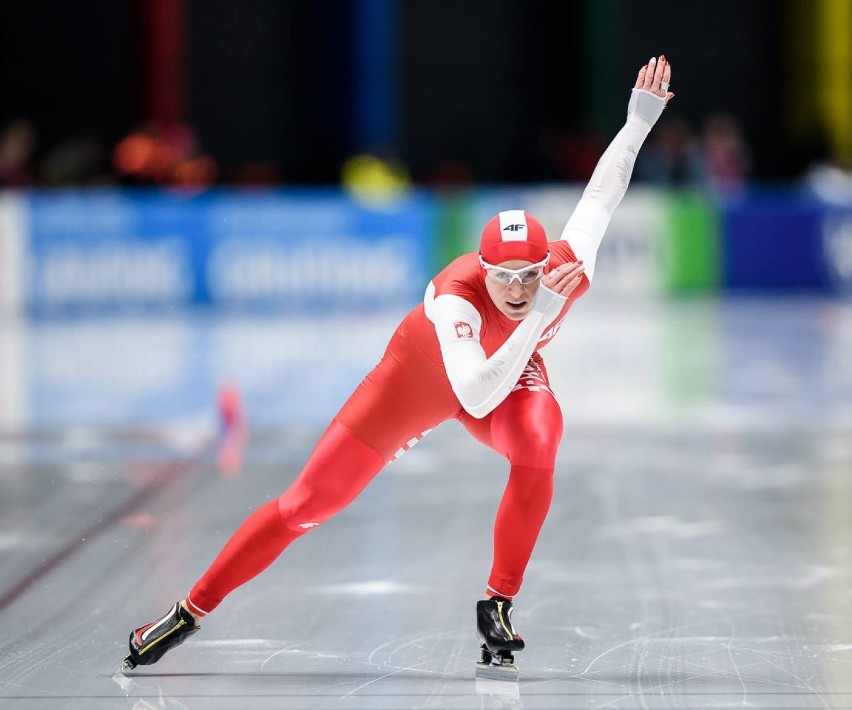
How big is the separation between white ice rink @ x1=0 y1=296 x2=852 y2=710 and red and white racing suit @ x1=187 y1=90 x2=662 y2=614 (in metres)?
0.36

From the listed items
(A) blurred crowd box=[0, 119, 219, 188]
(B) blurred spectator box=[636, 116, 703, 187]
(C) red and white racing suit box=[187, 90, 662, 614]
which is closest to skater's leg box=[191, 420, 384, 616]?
(C) red and white racing suit box=[187, 90, 662, 614]

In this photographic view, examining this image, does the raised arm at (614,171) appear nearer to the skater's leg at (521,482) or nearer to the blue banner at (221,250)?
the skater's leg at (521,482)

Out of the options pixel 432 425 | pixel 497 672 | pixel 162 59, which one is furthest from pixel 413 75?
pixel 497 672

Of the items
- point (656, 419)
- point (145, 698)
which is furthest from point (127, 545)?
point (656, 419)

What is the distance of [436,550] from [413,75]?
683 inches

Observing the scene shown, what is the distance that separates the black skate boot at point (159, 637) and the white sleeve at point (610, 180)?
1.69m

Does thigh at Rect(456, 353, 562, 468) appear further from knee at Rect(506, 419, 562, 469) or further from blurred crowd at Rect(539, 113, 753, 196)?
blurred crowd at Rect(539, 113, 753, 196)

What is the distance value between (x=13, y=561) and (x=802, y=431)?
480 cm

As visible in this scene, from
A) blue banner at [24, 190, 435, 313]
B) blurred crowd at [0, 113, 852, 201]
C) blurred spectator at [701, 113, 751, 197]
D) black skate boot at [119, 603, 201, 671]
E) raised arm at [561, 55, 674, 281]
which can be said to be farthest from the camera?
blurred spectator at [701, 113, 751, 197]

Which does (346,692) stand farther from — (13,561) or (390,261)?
(390,261)

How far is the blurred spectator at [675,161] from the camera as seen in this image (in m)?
17.0

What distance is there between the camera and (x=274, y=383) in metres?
10.1

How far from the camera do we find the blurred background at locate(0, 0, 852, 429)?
13.4 meters

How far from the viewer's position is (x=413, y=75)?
22.0m
